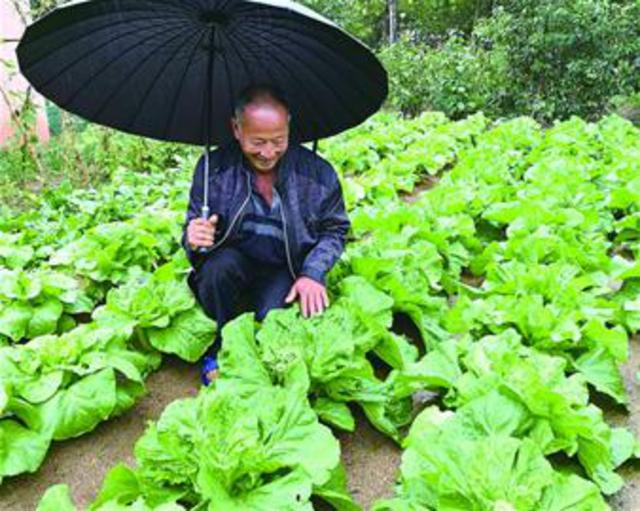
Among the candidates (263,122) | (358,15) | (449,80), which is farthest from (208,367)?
(358,15)

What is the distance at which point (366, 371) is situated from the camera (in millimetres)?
2637

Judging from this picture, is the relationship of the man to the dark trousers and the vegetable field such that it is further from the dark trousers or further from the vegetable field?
the vegetable field

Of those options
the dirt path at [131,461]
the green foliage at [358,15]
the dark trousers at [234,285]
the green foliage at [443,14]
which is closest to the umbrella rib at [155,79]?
the dark trousers at [234,285]

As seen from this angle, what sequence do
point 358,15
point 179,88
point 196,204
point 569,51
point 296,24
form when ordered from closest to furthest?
point 296,24 → point 196,204 → point 179,88 → point 569,51 → point 358,15

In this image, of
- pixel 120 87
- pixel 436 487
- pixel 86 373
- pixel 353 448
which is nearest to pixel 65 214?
pixel 120 87

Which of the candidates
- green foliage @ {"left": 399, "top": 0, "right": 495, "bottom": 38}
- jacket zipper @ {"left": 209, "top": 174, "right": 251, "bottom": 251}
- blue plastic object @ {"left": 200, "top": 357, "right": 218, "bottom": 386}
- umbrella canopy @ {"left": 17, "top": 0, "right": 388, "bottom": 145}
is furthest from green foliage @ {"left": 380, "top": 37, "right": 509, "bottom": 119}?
blue plastic object @ {"left": 200, "top": 357, "right": 218, "bottom": 386}

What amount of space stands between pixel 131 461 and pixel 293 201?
1.27 meters

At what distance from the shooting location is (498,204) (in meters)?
4.74

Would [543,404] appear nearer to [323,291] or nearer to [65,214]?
[323,291]

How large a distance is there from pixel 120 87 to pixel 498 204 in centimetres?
286

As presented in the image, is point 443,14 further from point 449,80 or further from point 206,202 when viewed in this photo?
point 206,202

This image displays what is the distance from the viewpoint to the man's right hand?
2791mm

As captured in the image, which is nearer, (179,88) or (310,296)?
(310,296)

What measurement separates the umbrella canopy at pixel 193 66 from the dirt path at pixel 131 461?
1.33 meters
